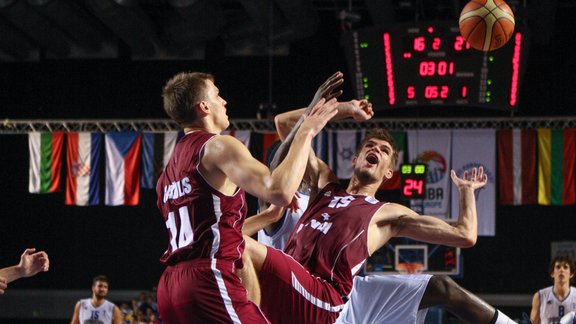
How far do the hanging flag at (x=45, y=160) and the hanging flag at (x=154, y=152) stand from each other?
1.44 metres

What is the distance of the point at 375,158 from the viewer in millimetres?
5715

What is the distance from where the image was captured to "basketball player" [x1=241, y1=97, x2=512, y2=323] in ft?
15.6

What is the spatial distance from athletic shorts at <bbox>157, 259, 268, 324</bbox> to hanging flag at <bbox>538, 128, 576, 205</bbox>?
1141cm

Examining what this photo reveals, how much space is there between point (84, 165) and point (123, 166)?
2.20 feet

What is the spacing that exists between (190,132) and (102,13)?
10.4 meters

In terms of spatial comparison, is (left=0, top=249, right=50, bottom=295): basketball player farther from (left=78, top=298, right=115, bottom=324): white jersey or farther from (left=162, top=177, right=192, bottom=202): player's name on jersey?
(left=78, top=298, right=115, bottom=324): white jersey

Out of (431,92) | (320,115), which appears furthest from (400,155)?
(320,115)

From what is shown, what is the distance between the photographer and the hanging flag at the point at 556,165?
14.5 m

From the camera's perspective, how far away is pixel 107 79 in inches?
707

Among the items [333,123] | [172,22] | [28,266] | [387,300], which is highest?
[172,22]

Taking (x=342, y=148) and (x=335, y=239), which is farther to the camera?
(x=342, y=148)

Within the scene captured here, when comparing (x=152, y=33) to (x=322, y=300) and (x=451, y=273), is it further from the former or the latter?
(x=322, y=300)

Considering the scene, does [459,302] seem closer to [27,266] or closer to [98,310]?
[27,266]

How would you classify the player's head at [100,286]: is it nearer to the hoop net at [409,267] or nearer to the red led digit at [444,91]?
the hoop net at [409,267]
